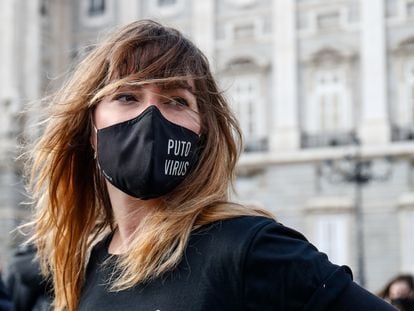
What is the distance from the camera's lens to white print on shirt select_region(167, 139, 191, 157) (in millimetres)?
1645

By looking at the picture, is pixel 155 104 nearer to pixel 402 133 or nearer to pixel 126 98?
pixel 126 98

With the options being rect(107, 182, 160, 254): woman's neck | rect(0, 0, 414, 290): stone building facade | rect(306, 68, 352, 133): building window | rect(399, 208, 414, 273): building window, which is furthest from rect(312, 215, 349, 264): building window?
rect(107, 182, 160, 254): woman's neck

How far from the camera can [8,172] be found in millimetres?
23781

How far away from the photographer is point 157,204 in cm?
170

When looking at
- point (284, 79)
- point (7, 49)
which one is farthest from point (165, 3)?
point (7, 49)

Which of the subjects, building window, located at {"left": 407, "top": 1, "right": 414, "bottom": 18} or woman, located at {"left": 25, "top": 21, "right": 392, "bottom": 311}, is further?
building window, located at {"left": 407, "top": 1, "right": 414, "bottom": 18}

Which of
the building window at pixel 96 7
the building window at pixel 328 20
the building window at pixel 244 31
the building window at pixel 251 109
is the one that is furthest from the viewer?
the building window at pixel 96 7

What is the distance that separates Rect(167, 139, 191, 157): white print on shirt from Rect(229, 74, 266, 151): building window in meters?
20.7

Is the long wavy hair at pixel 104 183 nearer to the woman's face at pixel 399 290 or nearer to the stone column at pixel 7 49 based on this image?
the woman's face at pixel 399 290

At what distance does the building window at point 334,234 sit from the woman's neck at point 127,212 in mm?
19444

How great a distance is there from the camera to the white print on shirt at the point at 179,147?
1.64 m

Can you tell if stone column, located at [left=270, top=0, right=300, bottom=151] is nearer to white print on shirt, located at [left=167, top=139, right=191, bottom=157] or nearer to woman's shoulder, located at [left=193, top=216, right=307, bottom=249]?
white print on shirt, located at [left=167, top=139, right=191, bottom=157]

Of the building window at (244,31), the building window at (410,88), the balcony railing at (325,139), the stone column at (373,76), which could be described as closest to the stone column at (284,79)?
the balcony railing at (325,139)

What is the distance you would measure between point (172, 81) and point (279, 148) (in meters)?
20.3
